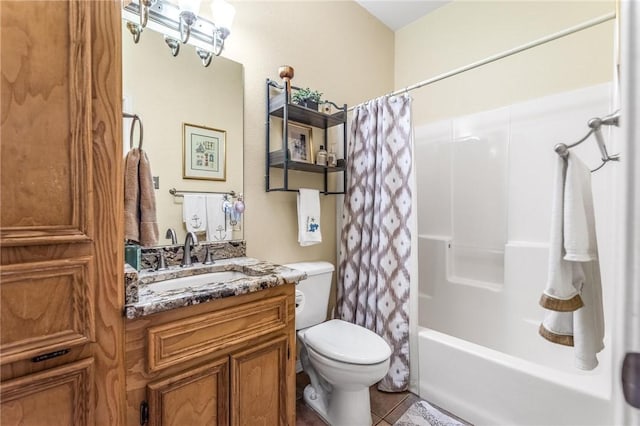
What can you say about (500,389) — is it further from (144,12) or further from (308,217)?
(144,12)

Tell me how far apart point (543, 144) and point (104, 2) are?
2257 millimetres

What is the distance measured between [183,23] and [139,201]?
0.86 meters

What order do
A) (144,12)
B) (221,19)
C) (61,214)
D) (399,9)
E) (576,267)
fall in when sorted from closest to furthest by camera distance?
1. (61,214)
2. (576,267)
3. (144,12)
4. (221,19)
5. (399,9)

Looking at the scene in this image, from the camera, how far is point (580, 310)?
0.79 m

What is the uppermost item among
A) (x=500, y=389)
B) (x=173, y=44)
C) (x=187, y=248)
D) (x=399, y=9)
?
(x=399, y=9)

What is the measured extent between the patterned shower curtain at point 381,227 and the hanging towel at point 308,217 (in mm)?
226

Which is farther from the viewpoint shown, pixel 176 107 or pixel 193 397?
pixel 176 107

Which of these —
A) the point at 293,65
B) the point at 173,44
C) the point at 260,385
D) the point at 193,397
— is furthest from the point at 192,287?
the point at 293,65

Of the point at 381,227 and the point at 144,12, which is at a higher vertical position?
the point at 144,12

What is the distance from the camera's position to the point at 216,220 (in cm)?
150

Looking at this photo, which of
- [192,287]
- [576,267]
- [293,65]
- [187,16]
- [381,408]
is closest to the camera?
[576,267]

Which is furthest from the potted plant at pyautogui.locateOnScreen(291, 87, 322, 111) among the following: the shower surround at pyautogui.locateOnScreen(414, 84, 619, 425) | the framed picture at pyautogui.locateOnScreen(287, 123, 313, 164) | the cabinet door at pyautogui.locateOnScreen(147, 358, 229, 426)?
the cabinet door at pyautogui.locateOnScreen(147, 358, 229, 426)

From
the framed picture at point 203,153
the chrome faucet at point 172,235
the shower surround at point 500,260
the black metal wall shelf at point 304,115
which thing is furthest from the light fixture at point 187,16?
the shower surround at point 500,260

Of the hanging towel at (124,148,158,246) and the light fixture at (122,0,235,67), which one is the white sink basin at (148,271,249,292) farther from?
the light fixture at (122,0,235,67)
